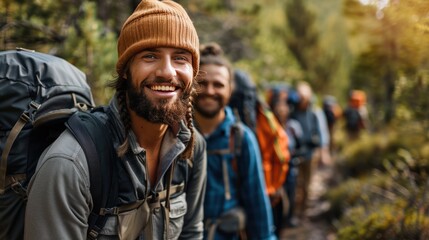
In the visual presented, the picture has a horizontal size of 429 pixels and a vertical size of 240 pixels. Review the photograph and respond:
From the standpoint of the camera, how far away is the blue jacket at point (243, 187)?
10.9 feet

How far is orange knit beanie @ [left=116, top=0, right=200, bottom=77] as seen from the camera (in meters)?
2.01

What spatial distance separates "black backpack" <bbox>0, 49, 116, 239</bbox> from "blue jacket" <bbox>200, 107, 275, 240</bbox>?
1.36 m

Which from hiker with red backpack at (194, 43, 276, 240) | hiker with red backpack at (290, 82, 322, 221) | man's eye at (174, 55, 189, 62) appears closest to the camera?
man's eye at (174, 55, 189, 62)

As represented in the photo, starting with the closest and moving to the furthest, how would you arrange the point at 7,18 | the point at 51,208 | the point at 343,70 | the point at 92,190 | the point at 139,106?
1. the point at 51,208
2. the point at 92,190
3. the point at 139,106
4. the point at 7,18
5. the point at 343,70

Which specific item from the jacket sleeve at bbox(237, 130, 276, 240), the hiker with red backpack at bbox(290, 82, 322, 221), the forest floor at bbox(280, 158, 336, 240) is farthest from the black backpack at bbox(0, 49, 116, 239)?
the hiker with red backpack at bbox(290, 82, 322, 221)

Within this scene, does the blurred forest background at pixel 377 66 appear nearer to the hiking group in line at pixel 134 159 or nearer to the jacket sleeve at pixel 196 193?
the hiking group in line at pixel 134 159

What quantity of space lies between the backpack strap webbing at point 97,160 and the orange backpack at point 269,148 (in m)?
3.05

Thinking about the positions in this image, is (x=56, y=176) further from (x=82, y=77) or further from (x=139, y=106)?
(x=82, y=77)

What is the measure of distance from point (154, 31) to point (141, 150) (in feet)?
1.77

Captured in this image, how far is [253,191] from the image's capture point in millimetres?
3328

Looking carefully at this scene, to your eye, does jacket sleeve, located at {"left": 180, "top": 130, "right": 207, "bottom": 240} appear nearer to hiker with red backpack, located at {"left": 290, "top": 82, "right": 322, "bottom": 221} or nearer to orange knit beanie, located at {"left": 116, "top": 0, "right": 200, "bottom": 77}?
orange knit beanie, located at {"left": 116, "top": 0, "right": 200, "bottom": 77}

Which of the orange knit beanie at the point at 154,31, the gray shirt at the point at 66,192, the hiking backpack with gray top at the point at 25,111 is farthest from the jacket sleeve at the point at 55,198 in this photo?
the orange knit beanie at the point at 154,31

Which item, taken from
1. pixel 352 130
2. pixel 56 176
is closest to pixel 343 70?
pixel 352 130

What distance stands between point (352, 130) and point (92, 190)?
11701mm
